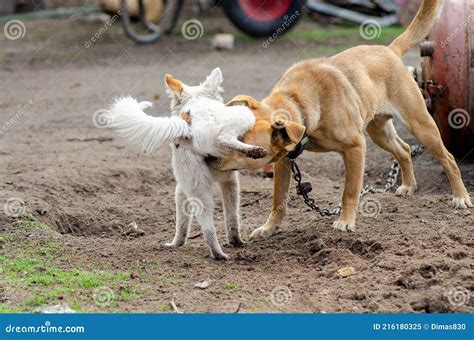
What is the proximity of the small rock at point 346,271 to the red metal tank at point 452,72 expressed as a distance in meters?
2.88

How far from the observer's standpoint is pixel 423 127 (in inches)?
307

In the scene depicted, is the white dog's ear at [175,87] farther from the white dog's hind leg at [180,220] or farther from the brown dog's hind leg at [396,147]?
the brown dog's hind leg at [396,147]

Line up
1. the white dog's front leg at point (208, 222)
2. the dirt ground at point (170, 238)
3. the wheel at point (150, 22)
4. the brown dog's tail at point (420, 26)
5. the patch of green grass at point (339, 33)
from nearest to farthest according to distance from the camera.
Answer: the dirt ground at point (170, 238) → the white dog's front leg at point (208, 222) → the brown dog's tail at point (420, 26) → the wheel at point (150, 22) → the patch of green grass at point (339, 33)

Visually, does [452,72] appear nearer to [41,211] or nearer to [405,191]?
[405,191]

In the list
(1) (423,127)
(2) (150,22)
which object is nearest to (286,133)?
(1) (423,127)

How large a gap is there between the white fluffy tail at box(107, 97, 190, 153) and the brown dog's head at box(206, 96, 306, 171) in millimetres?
369

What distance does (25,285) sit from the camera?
617 cm

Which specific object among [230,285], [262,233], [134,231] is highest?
[230,285]

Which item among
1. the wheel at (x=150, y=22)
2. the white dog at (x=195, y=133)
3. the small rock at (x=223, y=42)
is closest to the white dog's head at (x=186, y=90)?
the white dog at (x=195, y=133)

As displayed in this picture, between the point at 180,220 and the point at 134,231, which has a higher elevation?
the point at 180,220

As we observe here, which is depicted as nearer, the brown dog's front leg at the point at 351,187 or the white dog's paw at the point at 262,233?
the brown dog's front leg at the point at 351,187

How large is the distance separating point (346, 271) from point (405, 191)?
2.46 meters

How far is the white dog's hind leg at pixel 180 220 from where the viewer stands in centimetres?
675
